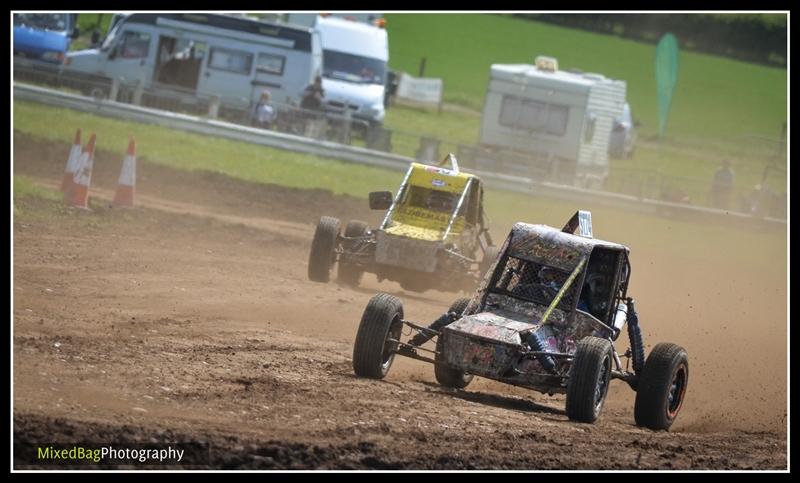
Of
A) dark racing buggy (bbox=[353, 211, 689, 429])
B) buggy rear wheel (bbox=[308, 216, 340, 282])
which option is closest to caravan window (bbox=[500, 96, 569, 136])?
buggy rear wheel (bbox=[308, 216, 340, 282])

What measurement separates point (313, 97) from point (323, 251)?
52.6ft

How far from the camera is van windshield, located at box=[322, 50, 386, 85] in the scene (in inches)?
1385

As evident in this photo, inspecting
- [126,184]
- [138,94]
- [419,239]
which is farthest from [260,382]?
[138,94]

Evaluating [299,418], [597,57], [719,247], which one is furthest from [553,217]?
[597,57]

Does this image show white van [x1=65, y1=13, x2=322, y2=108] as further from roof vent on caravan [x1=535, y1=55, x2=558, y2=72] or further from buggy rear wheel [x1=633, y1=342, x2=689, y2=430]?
buggy rear wheel [x1=633, y1=342, x2=689, y2=430]

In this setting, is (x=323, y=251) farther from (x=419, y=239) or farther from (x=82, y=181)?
(x=82, y=181)

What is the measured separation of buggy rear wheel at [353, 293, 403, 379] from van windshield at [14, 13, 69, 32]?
25933 millimetres

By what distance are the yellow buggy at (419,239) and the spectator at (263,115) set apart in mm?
12311

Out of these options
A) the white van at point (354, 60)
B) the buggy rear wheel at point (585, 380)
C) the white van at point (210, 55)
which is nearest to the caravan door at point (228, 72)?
the white van at point (210, 55)

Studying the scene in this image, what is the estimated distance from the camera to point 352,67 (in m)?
35.4

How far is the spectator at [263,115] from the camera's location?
28.5 metres
